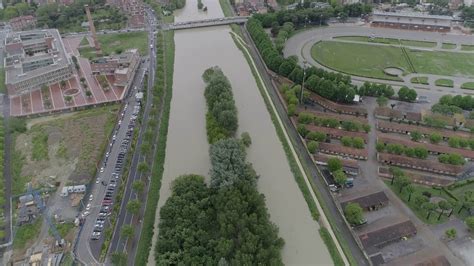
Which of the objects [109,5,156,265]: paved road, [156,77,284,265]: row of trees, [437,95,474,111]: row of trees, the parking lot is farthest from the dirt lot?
[437,95,474,111]: row of trees

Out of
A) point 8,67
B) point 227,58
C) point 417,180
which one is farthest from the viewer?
point 227,58

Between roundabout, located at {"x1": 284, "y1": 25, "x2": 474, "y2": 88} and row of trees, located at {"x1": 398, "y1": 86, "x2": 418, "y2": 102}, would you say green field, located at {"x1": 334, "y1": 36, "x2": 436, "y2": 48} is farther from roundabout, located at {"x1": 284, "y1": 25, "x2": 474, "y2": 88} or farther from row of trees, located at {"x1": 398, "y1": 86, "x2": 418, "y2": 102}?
row of trees, located at {"x1": 398, "y1": 86, "x2": 418, "y2": 102}

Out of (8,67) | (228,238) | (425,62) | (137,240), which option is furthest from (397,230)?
(8,67)

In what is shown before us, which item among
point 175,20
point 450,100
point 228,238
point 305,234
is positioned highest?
point 175,20

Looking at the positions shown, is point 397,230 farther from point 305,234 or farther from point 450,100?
point 450,100

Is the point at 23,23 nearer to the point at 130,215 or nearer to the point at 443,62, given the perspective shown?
the point at 130,215
